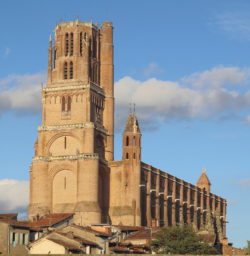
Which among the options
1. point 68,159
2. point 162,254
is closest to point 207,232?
point 68,159

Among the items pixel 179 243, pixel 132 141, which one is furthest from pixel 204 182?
pixel 179 243

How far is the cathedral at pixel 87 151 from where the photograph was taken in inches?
5236

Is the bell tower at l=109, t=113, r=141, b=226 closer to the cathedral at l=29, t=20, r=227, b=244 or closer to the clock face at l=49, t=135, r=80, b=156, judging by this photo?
the cathedral at l=29, t=20, r=227, b=244

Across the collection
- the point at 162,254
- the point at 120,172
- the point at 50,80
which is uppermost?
the point at 50,80

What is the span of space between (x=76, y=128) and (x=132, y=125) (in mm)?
9113

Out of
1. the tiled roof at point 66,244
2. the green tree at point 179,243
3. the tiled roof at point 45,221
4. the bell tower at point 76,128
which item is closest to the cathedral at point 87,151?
the bell tower at point 76,128

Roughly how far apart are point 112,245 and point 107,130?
34.3 meters

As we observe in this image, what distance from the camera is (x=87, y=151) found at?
134m

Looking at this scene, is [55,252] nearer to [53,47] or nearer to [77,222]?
[77,222]

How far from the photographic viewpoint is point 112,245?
111m

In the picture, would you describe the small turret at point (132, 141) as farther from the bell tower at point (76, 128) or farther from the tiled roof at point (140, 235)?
the tiled roof at point (140, 235)

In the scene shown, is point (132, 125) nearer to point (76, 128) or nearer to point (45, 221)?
point (76, 128)

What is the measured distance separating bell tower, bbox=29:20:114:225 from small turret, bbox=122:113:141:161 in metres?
3.22

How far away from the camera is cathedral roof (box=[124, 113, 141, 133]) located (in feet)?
460
